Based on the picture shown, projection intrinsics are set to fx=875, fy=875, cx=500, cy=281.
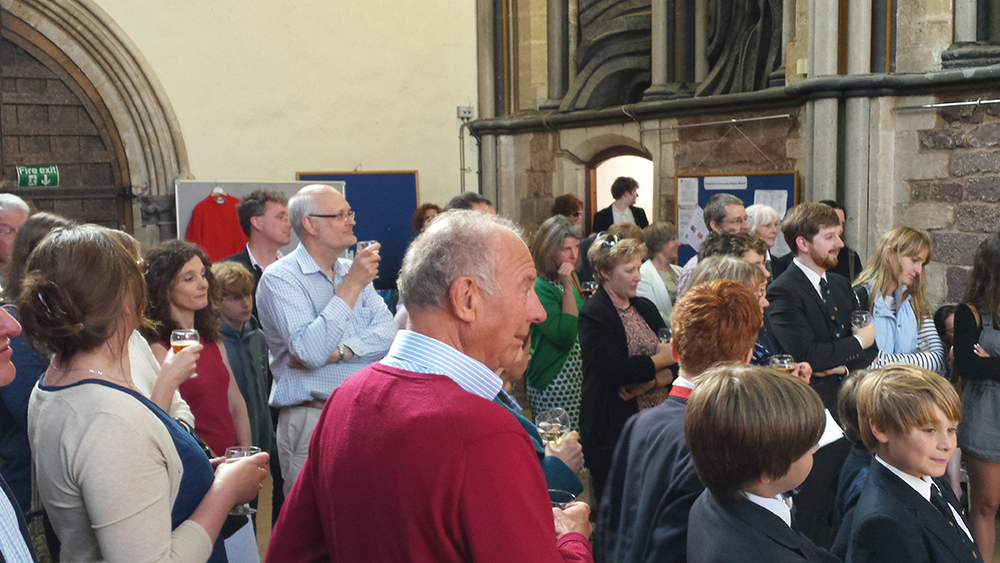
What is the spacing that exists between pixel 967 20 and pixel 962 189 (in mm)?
1054

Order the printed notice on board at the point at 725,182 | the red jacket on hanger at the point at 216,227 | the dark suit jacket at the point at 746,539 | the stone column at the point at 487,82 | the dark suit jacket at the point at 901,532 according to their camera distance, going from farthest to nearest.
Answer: the stone column at the point at 487,82 → the red jacket on hanger at the point at 216,227 → the printed notice on board at the point at 725,182 → the dark suit jacket at the point at 901,532 → the dark suit jacket at the point at 746,539

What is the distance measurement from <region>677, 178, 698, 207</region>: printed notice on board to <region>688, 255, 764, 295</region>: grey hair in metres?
3.84

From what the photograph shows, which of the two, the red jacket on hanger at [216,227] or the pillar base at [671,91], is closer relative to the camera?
the red jacket on hanger at [216,227]

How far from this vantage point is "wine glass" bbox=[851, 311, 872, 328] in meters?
3.22

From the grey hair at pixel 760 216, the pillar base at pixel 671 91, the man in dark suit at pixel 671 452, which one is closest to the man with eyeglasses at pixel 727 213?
the grey hair at pixel 760 216

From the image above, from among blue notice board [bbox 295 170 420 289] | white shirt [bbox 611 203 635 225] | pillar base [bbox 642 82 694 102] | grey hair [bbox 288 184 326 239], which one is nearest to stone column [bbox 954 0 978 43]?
pillar base [bbox 642 82 694 102]

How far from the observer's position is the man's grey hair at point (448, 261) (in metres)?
1.33

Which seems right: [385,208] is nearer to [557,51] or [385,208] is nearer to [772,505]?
[557,51]

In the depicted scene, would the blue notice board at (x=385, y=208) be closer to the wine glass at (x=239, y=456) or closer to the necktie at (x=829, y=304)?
the necktie at (x=829, y=304)

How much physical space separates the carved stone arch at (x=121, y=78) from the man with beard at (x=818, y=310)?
5519 millimetres

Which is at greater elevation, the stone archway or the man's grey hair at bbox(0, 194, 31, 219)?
the stone archway

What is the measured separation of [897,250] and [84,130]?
6360mm

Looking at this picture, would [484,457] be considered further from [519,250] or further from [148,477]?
[148,477]

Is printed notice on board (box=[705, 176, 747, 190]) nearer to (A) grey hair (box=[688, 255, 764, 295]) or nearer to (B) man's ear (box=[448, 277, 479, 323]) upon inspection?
(A) grey hair (box=[688, 255, 764, 295])
